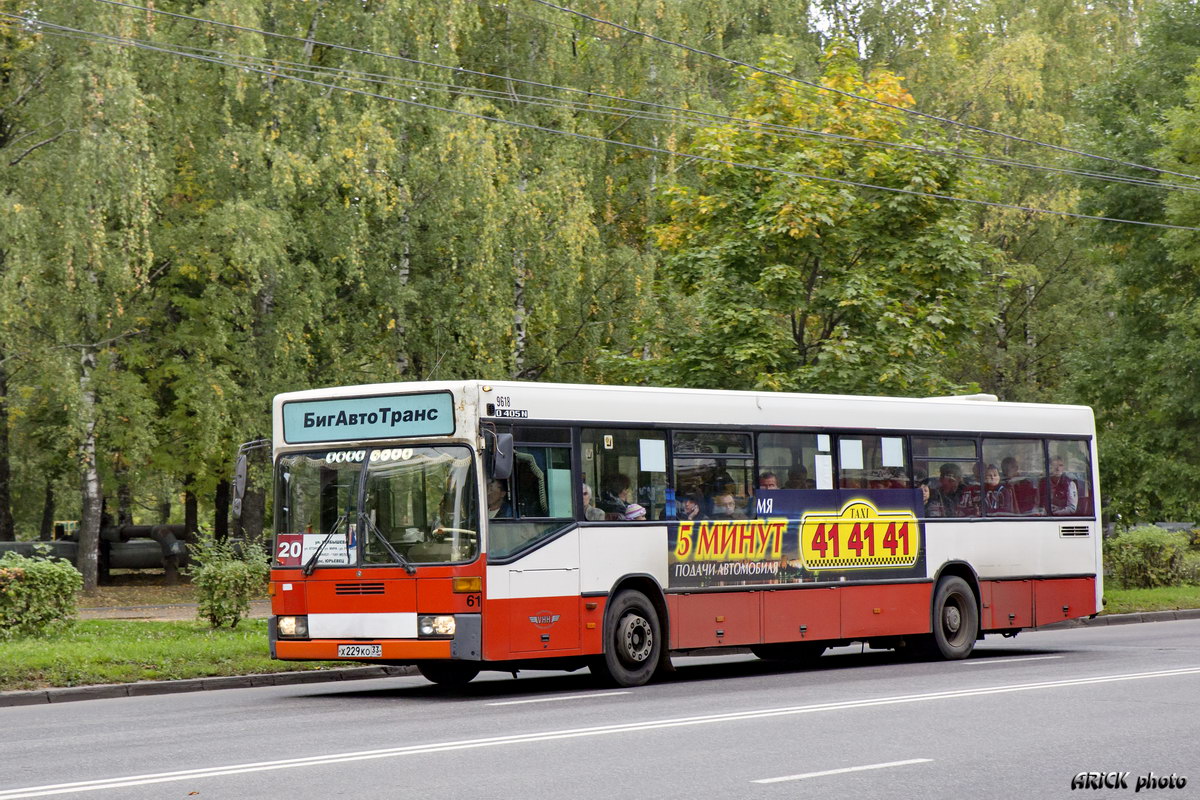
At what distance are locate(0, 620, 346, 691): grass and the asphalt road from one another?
0.77 meters

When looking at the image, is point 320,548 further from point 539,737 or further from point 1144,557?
point 1144,557

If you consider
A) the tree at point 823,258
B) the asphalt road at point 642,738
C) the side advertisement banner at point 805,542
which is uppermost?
the tree at point 823,258

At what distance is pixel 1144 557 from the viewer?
108 feet

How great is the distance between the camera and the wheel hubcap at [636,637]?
16.1 m

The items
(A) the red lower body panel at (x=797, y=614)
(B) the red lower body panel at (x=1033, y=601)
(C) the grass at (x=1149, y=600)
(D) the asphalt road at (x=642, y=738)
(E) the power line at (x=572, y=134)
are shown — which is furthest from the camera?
(C) the grass at (x=1149, y=600)

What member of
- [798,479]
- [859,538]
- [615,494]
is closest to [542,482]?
[615,494]

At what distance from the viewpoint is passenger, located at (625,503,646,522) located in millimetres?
16375

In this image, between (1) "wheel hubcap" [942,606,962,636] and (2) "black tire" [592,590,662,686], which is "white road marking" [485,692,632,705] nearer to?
(2) "black tire" [592,590,662,686]

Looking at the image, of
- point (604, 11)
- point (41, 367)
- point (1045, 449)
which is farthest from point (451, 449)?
point (604, 11)

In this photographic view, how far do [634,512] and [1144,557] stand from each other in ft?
64.8

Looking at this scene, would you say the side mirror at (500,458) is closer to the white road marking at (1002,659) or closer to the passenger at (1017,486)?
the white road marking at (1002,659)

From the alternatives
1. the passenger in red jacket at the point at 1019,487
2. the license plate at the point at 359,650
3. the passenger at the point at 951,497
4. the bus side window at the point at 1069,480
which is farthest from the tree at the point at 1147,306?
the license plate at the point at 359,650

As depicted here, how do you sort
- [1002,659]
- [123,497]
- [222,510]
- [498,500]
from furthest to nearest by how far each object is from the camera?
[123,497], [222,510], [1002,659], [498,500]

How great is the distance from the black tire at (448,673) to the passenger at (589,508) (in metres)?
1.93
